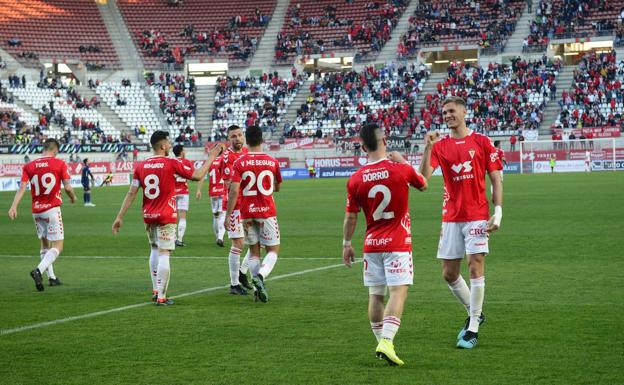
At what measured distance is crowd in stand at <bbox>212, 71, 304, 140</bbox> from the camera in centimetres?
7241

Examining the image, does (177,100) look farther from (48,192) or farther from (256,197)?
(256,197)

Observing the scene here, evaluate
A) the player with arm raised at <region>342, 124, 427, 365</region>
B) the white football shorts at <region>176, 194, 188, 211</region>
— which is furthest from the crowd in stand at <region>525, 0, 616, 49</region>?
the player with arm raised at <region>342, 124, 427, 365</region>

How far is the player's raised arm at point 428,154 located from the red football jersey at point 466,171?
0.13m

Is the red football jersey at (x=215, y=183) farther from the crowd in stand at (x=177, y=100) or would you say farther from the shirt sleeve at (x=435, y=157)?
the crowd in stand at (x=177, y=100)

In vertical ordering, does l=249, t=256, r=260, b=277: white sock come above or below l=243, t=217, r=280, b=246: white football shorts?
below

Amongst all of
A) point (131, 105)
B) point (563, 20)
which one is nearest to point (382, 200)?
point (563, 20)

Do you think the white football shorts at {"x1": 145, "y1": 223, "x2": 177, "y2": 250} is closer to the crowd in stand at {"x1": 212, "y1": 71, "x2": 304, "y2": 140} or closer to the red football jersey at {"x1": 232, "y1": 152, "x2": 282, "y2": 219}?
the red football jersey at {"x1": 232, "y1": 152, "x2": 282, "y2": 219}

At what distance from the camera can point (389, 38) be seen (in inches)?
3039

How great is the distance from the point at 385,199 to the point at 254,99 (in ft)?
222

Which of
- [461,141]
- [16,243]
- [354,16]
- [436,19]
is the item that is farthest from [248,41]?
[461,141]

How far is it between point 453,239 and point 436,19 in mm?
69465

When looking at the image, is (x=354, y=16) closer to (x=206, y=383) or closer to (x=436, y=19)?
(x=436, y=19)

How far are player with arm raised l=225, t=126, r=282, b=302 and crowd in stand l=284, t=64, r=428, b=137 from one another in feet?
176

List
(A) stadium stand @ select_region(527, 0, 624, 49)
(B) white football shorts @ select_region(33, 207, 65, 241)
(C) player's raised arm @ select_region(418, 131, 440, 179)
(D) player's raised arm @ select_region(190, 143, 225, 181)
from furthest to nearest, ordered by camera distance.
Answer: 1. (A) stadium stand @ select_region(527, 0, 624, 49)
2. (B) white football shorts @ select_region(33, 207, 65, 241)
3. (D) player's raised arm @ select_region(190, 143, 225, 181)
4. (C) player's raised arm @ select_region(418, 131, 440, 179)
